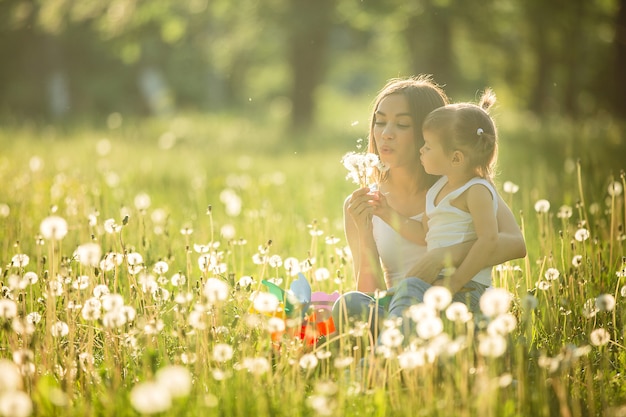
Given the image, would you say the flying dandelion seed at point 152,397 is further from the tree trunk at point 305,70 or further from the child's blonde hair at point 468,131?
the tree trunk at point 305,70

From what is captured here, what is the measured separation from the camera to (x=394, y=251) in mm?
3922

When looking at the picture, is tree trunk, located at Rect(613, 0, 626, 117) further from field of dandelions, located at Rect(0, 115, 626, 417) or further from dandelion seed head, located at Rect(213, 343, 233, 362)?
dandelion seed head, located at Rect(213, 343, 233, 362)

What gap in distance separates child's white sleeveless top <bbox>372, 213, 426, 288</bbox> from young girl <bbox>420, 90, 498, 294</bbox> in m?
0.28

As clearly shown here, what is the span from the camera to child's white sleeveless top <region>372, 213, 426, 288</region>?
386cm

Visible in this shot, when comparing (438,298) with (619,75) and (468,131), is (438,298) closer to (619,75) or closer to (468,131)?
(468,131)

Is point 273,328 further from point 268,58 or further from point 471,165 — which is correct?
point 268,58

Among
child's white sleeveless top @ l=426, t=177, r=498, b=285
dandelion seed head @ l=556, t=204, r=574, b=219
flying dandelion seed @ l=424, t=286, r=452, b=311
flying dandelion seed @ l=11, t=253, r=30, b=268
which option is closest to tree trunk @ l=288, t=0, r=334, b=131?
dandelion seed head @ l=556, t=204, r=574, b=219

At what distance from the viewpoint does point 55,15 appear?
12250 millimetres

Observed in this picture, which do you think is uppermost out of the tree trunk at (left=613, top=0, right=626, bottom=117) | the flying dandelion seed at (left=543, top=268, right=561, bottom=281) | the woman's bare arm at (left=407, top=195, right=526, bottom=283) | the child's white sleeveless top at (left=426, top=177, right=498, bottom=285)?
the tree trunk at (left=613, top=0, right=626, bottom=117)

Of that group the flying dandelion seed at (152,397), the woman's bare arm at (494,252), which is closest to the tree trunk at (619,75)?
the woman's bare arm at (494,252)

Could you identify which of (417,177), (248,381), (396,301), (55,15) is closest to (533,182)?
(417,177)

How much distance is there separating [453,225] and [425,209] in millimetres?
358

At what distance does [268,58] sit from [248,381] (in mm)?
24122

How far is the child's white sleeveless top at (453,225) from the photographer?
11.4 feet
